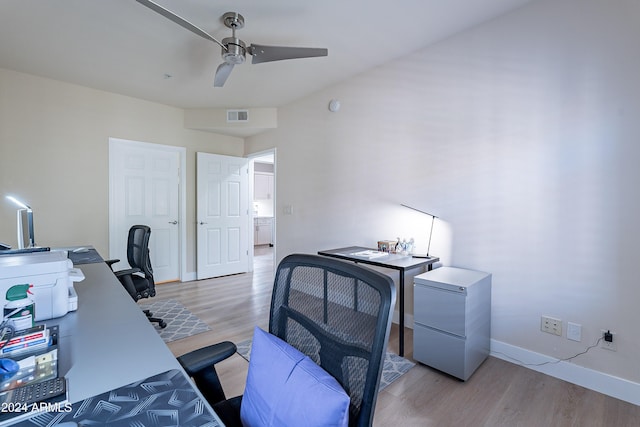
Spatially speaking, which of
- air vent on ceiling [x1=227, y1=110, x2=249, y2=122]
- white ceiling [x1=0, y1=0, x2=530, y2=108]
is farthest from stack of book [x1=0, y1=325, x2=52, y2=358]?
air vent on ceiling [x1=227, y1=110, x2=249, y2=122]

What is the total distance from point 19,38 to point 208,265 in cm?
327

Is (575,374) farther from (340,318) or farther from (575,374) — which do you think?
(340,318)

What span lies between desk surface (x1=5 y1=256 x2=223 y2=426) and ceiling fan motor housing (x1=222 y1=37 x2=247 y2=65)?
71.3 inches

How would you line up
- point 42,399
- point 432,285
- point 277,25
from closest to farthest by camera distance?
1. point 42,399
2. point 432,285
3. point 277,25

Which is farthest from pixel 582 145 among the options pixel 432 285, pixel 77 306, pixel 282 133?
pixel 282 133

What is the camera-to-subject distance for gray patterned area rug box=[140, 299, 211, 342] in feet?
8.79

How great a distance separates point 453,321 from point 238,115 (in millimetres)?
3924

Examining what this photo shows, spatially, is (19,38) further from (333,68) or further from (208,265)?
(208,265)

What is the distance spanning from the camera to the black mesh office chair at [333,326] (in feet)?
2.33

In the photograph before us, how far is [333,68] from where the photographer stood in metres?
3.15

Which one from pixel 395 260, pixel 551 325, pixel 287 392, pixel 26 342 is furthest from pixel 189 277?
pixel 551 325

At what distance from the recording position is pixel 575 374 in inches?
77.7

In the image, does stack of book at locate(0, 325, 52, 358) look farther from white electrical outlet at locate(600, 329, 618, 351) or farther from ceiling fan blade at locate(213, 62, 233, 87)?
white electrical outlet at locate(600, 329, 618, 351)

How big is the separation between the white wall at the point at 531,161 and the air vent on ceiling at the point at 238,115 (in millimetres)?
2013
